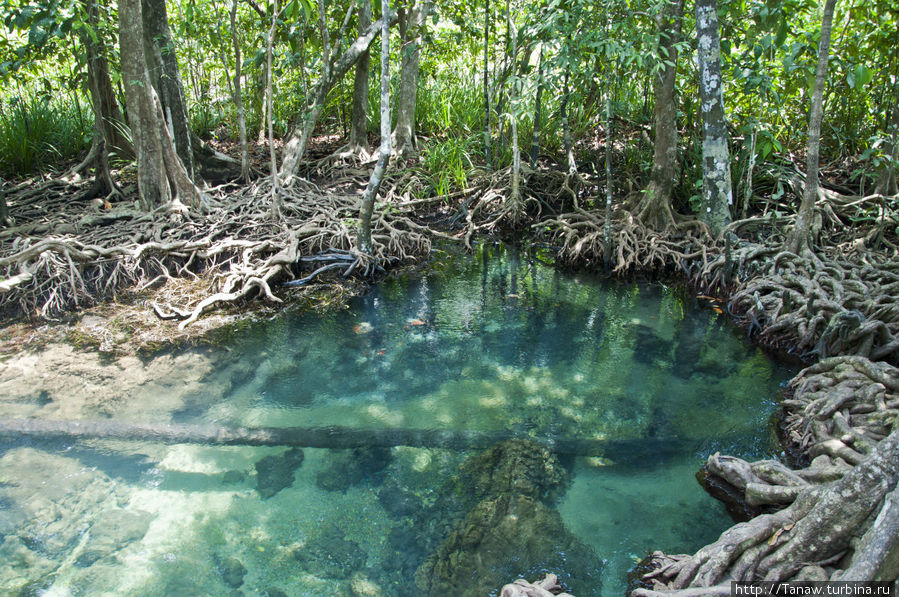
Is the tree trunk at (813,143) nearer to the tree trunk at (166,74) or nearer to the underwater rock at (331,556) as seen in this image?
the underwater rock at (331,556)

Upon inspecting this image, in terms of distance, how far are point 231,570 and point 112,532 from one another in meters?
0.73

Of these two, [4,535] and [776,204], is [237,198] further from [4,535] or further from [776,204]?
[776,204]

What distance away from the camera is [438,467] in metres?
3.54

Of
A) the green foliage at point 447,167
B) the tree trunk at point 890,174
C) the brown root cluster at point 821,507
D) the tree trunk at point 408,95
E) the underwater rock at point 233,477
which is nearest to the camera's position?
the brown root cluster at point 821,507

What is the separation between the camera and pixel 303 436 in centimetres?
378

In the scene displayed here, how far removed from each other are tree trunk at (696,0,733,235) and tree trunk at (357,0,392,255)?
2.95m

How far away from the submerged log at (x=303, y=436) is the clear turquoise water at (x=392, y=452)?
0.20 ft

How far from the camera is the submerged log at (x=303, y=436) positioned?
369cm

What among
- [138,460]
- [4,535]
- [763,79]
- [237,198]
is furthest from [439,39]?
[4,535]

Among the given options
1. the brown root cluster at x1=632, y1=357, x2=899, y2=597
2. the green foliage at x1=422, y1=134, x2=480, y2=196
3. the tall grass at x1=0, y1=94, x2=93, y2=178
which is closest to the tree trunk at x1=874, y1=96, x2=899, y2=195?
the brown root cluster at x1=632, y1=357, x2=899, y2=597

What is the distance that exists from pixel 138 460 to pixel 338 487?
127 cm

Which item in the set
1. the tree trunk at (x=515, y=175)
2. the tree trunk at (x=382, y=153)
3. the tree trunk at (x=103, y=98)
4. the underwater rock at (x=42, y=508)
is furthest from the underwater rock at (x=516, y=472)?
the tree trunk at (x=103, y=98)

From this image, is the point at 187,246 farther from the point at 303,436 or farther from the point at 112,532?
the point at 112,532

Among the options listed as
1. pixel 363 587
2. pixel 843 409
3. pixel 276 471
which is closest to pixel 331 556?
pixel 363 587
